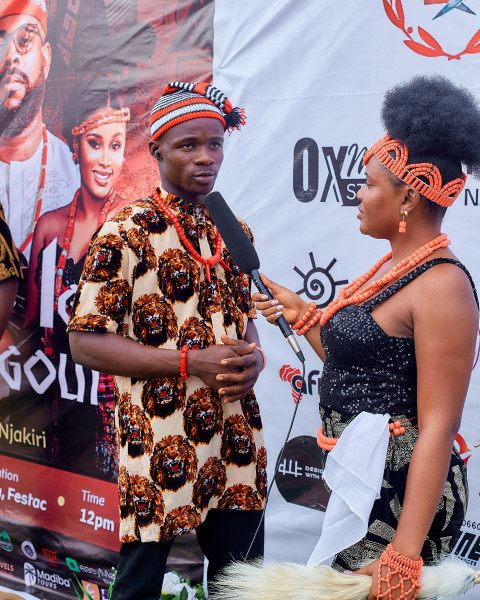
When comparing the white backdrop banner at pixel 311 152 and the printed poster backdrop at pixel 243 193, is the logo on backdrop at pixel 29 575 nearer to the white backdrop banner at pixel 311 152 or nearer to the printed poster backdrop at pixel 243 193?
the printed poster backdrop at pixel 243 193

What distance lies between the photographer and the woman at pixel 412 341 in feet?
5.18

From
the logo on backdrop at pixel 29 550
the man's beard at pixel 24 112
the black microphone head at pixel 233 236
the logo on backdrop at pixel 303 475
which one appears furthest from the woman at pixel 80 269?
the black microphone head at pixel 233 236

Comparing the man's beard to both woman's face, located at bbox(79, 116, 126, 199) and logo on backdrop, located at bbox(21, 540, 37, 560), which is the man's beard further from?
logo on backdrop, located at bbox(21, 540, 37, 560)

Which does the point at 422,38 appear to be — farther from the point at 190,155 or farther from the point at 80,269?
the point at 80,269

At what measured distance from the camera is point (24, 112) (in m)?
3.87

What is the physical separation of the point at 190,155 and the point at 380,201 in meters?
0.75

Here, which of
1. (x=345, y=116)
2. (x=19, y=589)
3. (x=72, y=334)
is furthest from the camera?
(x=19, y=589)

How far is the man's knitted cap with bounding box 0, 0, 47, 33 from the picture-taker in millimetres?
3723

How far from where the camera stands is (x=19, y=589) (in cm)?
395

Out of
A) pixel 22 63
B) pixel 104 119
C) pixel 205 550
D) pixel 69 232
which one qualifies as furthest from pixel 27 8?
pixel 205 550

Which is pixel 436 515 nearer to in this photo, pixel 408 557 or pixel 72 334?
pixel 408 557

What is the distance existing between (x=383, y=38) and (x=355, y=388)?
1654 mm

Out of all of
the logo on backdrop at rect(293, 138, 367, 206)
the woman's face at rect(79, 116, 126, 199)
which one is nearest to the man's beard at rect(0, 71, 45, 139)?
the woman's face at rect(79, 116, 126, 199)

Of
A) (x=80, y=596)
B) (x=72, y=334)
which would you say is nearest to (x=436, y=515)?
(x=72, y=334)
